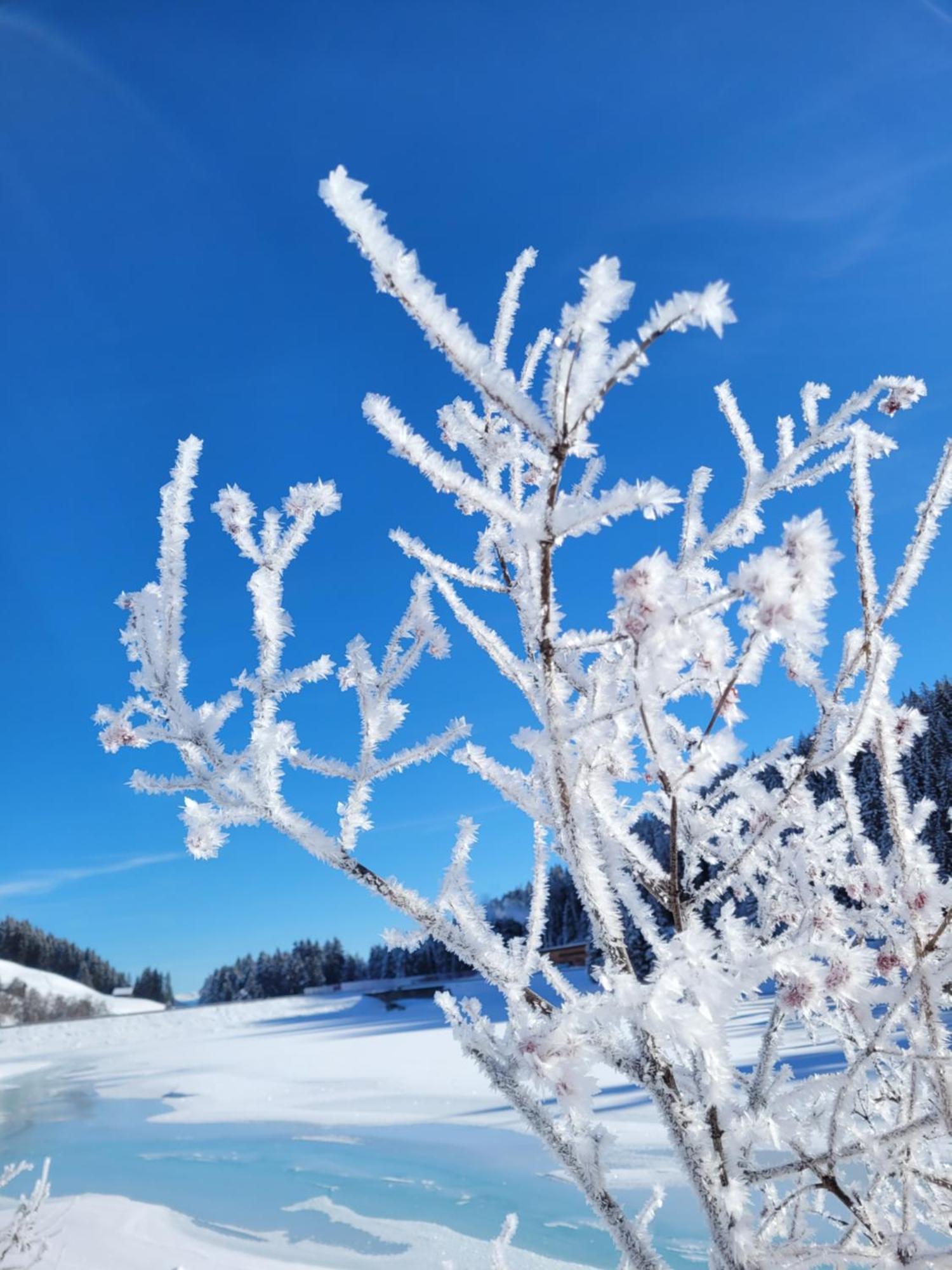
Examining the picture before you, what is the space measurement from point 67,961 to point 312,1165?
7635 centimetres

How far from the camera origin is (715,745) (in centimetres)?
118

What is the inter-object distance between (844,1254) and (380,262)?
1.50 m

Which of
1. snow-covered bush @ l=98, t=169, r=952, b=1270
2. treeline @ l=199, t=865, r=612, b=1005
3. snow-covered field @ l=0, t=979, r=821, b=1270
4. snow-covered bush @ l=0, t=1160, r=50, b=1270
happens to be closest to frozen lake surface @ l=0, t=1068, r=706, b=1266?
snow-covered field @ l=0, t=979, r=821, b=1270

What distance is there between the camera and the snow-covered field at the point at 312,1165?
664 centimetres

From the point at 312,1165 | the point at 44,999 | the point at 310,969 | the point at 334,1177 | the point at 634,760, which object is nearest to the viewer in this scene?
the point at 634,760

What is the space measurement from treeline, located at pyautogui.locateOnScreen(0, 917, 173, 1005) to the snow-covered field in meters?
56.6

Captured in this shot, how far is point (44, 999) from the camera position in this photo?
53.4 m

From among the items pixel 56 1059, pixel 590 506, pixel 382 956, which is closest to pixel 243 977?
pixel 382 956

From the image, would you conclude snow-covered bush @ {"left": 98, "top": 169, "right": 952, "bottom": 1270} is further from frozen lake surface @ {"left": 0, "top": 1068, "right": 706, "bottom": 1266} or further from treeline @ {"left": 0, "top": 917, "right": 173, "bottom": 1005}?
treeline @ {"left": 0, "top": 917, "right": 173, "bottom": 1005}

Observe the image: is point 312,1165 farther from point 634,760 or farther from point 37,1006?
point 37,1006

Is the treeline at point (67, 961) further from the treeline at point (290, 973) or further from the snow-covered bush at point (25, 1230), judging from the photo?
the snow-covered bush at point (25, 1230)

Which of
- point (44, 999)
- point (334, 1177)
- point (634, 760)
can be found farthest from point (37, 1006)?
point (634, 760)

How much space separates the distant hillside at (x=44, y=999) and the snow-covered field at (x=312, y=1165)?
32.3 meters

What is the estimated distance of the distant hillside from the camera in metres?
48.2
